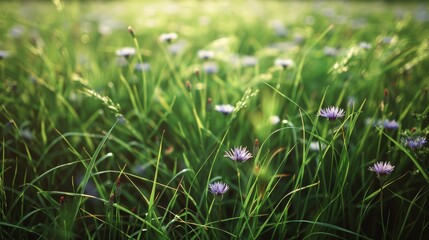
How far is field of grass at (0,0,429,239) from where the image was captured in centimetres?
84

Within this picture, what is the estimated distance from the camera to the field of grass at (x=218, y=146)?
84 cm

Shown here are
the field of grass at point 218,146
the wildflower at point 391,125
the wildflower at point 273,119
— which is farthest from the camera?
the wildflower at point 273,119

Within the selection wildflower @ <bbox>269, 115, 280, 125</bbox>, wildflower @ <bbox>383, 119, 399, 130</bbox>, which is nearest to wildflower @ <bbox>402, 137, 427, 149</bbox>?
wildflower @ <bbox>383, 119, 399, 130</bbox>

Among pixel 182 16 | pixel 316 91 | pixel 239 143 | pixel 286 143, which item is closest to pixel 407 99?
pixel 316 91

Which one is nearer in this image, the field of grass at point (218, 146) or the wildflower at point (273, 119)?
the field of grass at point (218, 146)

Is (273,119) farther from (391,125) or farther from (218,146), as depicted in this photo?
(391,125)

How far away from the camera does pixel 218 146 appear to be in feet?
3.68

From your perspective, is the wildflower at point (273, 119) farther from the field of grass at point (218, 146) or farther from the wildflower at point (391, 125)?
the wildflower at point (391, 125)

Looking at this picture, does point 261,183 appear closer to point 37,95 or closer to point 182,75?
point 182,75

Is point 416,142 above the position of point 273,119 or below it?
above

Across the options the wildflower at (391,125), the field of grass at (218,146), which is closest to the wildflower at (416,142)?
the field of grass at (218,146)

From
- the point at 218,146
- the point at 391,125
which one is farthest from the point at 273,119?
the point at 391,125

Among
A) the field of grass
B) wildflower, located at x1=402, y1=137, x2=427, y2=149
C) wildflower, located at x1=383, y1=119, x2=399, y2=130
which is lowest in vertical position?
the field of grass

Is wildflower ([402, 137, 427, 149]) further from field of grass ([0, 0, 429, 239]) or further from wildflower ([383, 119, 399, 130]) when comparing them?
wildflower ([383, 119, 399, 130])
